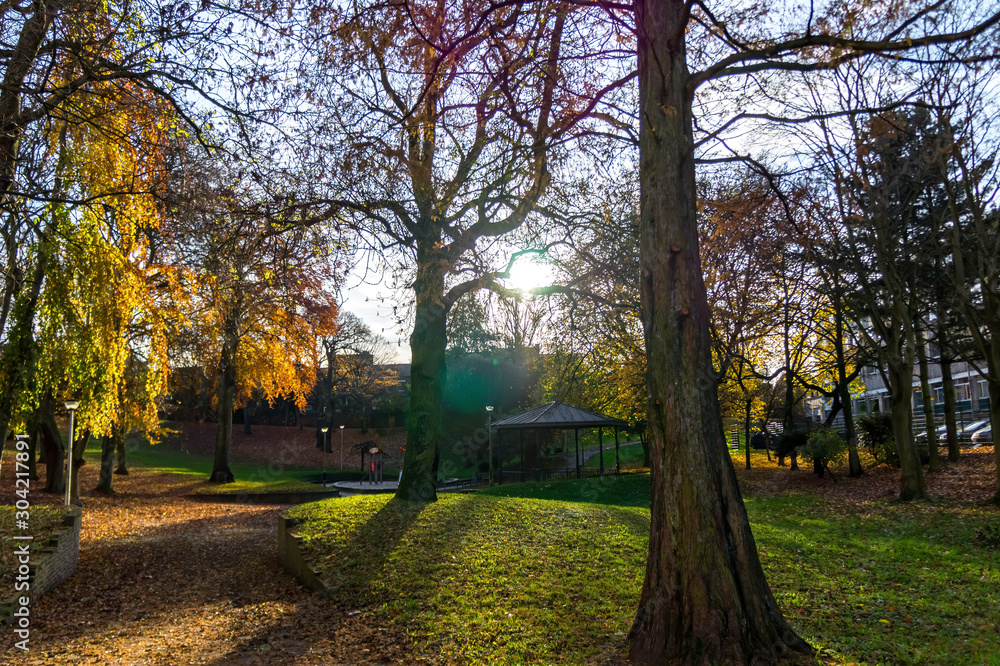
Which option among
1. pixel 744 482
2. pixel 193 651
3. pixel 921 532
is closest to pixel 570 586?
pixel 193 651

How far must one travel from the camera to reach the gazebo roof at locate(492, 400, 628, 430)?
893 inches

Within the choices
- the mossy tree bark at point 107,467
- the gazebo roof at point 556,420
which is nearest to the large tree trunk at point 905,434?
the gazebo roof at point 556,420

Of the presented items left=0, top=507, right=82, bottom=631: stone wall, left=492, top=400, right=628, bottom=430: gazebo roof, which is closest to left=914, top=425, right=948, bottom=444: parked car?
left=492, top=400, right=628, bottom=430: gazebo roof

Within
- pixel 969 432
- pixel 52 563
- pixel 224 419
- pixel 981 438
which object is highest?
pixel 224 419

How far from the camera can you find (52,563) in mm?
8617

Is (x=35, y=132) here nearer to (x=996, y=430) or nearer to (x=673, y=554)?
(x=673, y=554)

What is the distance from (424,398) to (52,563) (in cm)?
639

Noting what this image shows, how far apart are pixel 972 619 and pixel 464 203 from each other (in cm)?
928

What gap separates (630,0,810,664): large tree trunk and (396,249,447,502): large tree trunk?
7.09 meters

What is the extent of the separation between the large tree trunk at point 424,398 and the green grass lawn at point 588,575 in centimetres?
60

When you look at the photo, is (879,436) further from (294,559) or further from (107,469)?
(107,469)

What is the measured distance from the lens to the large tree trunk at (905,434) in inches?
619

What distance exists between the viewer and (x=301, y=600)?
8.55 metres

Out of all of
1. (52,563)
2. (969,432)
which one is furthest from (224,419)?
(969,432)
